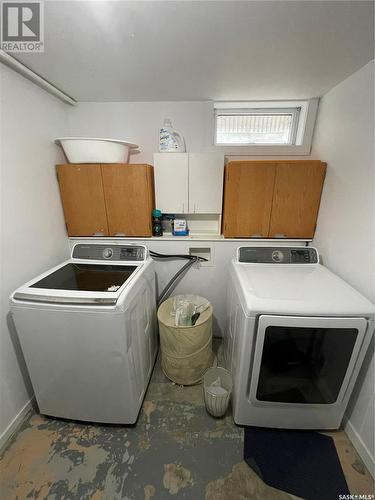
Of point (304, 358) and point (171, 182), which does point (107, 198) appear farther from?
point (304, 358)

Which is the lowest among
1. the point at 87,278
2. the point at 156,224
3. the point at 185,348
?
the point at 185,348

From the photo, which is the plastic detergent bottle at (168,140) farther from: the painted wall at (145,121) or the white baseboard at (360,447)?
the white baseboard at (360,447)

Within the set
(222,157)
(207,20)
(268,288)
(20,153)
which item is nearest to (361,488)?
(268,288)

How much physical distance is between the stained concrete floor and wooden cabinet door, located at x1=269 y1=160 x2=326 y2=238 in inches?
57.3

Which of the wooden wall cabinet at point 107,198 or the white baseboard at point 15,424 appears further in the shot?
the wooden wall cabinet at point 107,198

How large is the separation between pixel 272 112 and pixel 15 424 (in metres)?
3.19

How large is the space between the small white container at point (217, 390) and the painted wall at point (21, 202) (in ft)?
4.31

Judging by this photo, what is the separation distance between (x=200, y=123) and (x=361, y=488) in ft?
8.92

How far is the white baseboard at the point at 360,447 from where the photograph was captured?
3.80ft

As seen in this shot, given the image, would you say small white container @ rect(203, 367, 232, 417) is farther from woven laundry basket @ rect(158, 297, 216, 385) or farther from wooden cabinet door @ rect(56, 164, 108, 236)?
wooden cabinet door @ rect(56, 164, 108, 236)

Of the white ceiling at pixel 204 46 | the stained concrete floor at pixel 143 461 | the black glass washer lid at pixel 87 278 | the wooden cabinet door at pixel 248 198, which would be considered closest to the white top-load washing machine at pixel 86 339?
the black glass washer lid at pixel 87 278

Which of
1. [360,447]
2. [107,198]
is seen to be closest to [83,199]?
[107,198]

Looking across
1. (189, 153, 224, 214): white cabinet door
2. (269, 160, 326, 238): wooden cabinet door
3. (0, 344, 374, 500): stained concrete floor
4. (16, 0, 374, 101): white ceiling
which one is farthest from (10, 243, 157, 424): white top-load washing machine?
(16, 0, 374, 101): white ceiling

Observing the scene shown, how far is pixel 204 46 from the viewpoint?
1155 millimetres
